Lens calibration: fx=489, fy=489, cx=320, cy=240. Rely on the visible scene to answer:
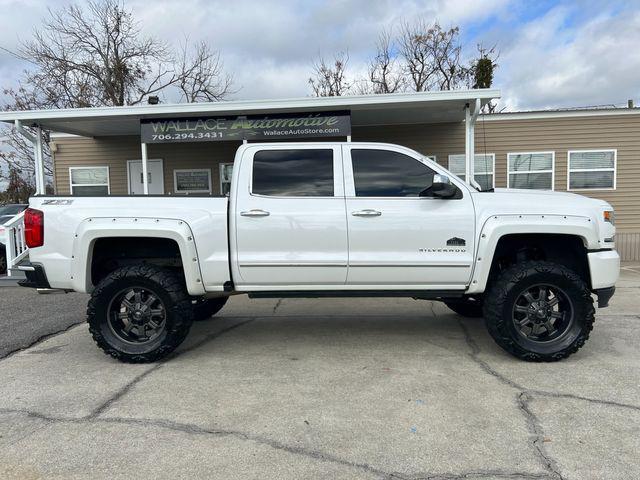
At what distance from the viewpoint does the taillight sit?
4.57 m

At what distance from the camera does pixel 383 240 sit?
458cm

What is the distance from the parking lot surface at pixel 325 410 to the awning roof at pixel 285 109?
18.1 feet

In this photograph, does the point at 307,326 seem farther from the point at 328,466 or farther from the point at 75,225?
the point at 328,466

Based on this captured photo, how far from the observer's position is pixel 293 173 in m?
4.79

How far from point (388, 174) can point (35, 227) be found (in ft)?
11.1

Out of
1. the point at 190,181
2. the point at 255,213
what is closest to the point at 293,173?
the point at 255,213

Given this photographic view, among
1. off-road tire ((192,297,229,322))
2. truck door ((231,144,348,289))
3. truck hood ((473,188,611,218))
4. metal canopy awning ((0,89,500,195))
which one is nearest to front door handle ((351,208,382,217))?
truck door ((231,144,348,289))

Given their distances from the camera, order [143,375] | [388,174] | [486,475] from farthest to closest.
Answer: [388,174], [143,375], [486,475]

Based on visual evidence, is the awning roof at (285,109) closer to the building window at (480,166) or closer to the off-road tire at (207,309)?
the building window at (480,166)

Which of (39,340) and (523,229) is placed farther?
(39,340)

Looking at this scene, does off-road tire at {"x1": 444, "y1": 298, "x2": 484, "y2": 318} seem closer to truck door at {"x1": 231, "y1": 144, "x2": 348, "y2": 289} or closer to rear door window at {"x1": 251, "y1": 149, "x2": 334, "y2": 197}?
truck door at {"x1": 231, "y1": 144, "x2": 348, "y2": 289}

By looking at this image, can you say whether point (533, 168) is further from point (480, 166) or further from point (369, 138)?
point (369, 138)

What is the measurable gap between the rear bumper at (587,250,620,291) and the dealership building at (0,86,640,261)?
5636mm

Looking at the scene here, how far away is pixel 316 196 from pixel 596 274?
2706 mm
